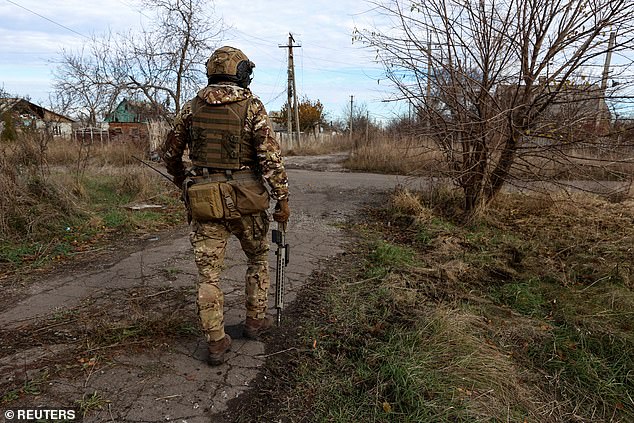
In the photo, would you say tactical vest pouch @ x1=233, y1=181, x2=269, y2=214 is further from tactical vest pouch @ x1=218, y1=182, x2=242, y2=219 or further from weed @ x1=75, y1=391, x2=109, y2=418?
weed @ x1=75, y1=391, x2=109, y2=418

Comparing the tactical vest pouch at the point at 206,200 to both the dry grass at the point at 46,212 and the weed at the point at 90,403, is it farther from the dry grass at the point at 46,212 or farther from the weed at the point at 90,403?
the dry grass at the point at 46,212

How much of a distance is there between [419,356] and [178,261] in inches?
120

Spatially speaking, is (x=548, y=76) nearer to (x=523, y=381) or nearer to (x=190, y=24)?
(x=523, y=381)

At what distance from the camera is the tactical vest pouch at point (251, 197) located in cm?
258

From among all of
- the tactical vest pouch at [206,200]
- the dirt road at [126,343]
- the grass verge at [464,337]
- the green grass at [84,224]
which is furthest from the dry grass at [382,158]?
the tactical vest pouch at [206,200]

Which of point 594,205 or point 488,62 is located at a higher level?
point 488,62

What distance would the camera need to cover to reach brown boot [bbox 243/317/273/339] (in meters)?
2.87

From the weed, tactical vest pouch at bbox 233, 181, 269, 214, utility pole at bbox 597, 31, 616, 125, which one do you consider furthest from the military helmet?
utility pole at bbox 597, 31, 616, 125

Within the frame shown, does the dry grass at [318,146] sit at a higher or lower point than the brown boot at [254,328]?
higher

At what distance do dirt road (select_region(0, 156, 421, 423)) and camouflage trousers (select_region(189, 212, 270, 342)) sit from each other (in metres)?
0.30

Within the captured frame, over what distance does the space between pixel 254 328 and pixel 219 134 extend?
1.43 meters

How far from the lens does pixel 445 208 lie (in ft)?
22.7

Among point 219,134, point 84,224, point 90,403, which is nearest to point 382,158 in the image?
point 84,224

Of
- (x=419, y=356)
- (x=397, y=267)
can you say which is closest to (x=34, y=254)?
(x=397, y=267)
